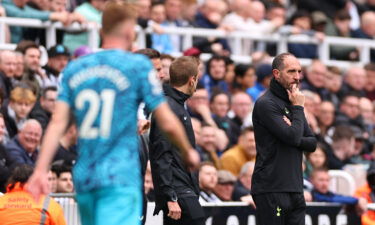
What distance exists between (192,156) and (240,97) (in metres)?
9.76

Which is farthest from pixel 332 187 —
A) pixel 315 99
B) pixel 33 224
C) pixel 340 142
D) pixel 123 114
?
pixel 123 114

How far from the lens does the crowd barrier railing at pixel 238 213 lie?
1233 cm

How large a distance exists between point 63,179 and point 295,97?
386 cm

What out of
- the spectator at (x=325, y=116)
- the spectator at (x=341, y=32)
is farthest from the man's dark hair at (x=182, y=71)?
the spectator at (x=341, y=32)

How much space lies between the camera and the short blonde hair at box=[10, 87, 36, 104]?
14.1m

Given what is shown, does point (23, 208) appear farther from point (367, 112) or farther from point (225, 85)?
point (367, 112)

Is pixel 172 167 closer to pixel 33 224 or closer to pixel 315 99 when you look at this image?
pixel 33 224

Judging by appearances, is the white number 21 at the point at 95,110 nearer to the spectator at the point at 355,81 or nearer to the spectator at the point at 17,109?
the spectator at the point at 17,109

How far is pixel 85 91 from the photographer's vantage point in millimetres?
7359

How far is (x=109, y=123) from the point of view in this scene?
733 cm

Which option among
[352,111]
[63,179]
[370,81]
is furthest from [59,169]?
[370,81]

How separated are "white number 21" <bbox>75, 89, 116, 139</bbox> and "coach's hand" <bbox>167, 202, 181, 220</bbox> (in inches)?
98.8

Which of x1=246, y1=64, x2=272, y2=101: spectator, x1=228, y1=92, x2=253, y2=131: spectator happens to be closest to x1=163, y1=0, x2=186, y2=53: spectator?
x1=246, y1=64, x2=272, y2=101: spectator

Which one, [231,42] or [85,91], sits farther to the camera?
[231,42]
